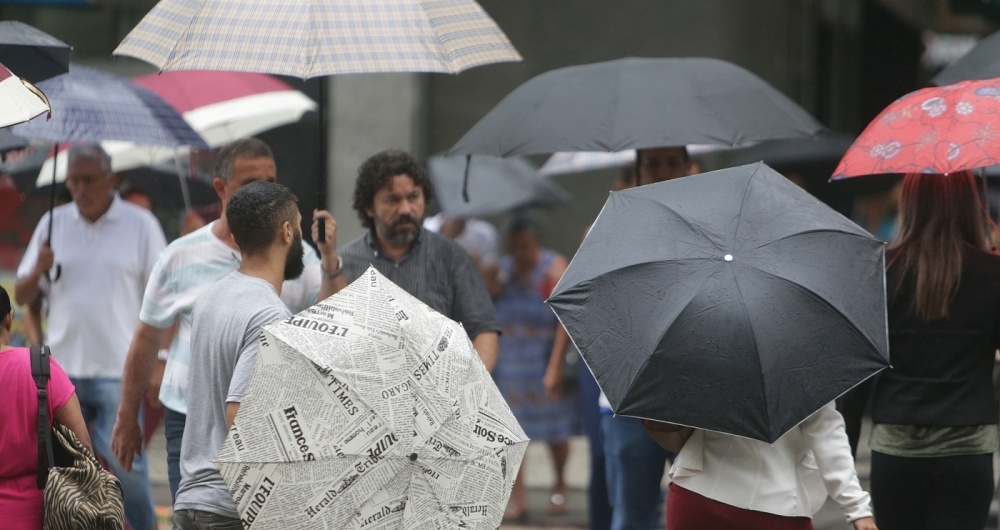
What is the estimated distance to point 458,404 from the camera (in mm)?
3299

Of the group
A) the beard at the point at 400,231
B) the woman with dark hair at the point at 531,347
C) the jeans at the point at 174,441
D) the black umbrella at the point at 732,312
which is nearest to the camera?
the black umbrella at the point at 732,312

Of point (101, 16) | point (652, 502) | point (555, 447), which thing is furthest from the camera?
point (101, 16)

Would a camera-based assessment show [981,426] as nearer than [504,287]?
Yes

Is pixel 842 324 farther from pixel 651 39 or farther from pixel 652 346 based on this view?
pixel 651 39

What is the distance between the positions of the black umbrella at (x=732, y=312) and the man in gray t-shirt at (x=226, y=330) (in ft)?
2.82

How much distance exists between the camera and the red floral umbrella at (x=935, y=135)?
426 cm

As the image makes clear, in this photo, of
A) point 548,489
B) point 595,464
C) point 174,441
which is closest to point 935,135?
point 595,464

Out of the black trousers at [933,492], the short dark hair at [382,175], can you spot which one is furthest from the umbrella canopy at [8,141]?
the black trousers at [933,492]

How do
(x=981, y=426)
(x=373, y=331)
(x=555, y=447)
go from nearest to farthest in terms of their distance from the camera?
(x=373, y=331) < (x=981, y=426) < (x=555, y=447)

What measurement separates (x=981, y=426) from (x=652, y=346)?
1658mm

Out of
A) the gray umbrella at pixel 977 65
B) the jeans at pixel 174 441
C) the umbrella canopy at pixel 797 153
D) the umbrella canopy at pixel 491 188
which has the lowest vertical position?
the jeans at pixel 174 441

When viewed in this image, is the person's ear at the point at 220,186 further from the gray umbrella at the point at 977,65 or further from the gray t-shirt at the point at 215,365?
the gray umbrella at the point at 977,65

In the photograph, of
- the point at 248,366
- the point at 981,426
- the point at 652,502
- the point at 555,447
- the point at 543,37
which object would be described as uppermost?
the point at 543,37

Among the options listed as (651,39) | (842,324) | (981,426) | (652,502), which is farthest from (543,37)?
(842,324)
